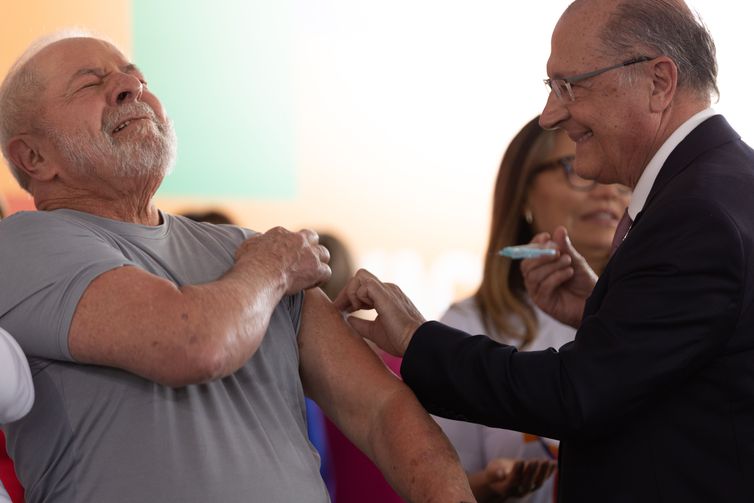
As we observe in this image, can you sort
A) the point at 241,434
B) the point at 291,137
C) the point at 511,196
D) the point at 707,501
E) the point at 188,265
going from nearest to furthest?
the point at 707,501 < the point at 241,434 < the point at 188,265 < the point at 511,196 < the point at 291,137

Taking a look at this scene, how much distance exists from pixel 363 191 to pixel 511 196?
5.16ft

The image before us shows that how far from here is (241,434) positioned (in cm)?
176

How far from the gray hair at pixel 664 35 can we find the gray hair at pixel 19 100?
1106 millimetres

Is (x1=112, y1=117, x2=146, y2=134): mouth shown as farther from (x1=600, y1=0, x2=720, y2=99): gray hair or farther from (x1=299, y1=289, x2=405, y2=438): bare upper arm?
(x1=600, y1=0, x2=720, y2=99): gray hair

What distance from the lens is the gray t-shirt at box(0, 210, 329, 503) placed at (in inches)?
64.6

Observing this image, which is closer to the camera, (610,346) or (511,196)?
(610,346)

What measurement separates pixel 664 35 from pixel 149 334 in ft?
3.47

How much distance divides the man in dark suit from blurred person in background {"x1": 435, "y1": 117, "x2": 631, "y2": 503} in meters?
0.99

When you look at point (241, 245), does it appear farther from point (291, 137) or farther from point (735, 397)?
point (291, 137)

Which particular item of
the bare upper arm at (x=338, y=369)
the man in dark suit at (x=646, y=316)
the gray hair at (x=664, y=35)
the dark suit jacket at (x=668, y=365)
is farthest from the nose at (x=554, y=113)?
the bare upper arm at (x=338, y=369)

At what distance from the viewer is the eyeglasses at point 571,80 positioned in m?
1.83

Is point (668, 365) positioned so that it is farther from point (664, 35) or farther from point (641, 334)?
point (664, 35)

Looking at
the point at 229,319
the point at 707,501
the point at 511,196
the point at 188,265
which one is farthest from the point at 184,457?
the point at 511,196

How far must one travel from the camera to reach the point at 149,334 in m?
1.59
